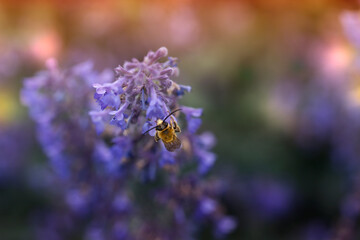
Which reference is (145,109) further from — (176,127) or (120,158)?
(120,158)

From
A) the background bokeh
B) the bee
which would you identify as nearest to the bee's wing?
the bee

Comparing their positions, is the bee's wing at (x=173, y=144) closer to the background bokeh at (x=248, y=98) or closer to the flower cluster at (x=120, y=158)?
the flower cluster at (x=120, y=158)

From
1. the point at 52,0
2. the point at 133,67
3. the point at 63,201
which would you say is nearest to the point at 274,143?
the point at 63,201

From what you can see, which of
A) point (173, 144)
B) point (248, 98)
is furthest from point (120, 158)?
point (248, 98)

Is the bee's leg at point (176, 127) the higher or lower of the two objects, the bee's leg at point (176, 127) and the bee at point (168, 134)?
the higher

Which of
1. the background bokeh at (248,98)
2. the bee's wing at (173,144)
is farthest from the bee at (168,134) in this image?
the background bokeh at (248,98)

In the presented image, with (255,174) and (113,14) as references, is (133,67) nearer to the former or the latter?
(255,174)
